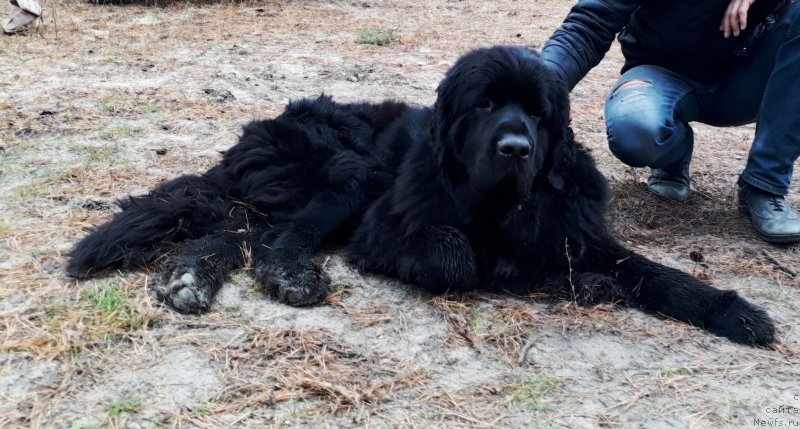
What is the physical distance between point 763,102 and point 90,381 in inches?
152

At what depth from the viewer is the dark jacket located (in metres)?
3.76

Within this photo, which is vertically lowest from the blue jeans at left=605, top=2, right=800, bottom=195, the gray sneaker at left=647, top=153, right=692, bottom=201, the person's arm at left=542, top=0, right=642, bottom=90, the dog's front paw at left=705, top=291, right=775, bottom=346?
the gray sneaker at left=647, top=153, right=692, bottom=201

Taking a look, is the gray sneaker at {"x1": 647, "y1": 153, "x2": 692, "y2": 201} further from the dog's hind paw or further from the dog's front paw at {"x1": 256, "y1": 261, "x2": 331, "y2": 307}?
the dog's hind paw

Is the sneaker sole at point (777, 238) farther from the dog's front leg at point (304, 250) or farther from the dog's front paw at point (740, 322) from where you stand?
the dog's front leg at point (304, 250)

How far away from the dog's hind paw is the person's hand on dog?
320 centimetres

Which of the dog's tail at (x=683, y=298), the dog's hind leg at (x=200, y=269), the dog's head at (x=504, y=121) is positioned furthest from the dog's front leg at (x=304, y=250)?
the dog's tail at (x=683, y=298)

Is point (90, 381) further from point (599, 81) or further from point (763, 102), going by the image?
point (599, 81)

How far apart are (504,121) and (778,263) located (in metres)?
1.88

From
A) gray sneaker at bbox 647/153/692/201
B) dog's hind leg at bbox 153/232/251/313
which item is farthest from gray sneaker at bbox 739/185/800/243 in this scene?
dog's hind leg at bbox 153/232/251/313

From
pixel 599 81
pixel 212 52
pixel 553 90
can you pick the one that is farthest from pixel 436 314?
pixel 212 52

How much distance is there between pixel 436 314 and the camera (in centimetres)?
288

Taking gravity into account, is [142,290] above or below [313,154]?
below

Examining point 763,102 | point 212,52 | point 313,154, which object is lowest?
point 212,52

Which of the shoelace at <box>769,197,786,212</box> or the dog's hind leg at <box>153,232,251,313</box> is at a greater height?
the shoelace at <box>769,197,786,212</box>
